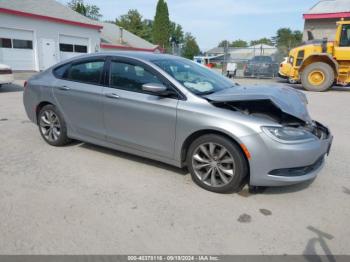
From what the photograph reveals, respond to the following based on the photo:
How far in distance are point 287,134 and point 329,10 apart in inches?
968

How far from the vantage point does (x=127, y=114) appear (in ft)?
12.6

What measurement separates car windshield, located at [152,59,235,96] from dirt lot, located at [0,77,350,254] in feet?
3.83

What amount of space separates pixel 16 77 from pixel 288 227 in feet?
55.0

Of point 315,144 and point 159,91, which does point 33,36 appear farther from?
point 315,144

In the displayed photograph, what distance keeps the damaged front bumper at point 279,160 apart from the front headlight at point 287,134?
44 millimetres

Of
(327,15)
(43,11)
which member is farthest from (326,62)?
(43,11)

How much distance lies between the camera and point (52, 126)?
189 inches

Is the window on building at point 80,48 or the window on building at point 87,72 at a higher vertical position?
the window on building at point 80,48

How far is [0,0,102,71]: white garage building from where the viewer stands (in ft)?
57.0

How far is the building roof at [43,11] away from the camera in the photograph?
17.6 m

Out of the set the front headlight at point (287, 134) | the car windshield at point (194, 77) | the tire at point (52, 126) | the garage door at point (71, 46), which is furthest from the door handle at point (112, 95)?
the garage door at point (71, 46)

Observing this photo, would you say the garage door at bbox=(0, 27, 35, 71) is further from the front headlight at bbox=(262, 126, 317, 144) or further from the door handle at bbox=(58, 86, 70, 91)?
the front headlight at bbox=(262, 126, 317, 144)

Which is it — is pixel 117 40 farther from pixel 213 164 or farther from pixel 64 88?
pixel 213 164

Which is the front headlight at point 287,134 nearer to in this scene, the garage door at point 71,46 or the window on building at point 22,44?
the window on building at point 22,44
